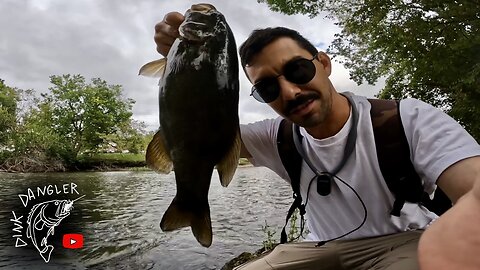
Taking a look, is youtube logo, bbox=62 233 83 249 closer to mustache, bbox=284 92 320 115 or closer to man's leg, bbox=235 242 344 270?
man's leg, bbox=235 242 344 270

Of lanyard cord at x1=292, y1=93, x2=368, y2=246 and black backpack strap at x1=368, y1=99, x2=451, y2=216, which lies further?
lanyard cord at x1=292, y1=93, x2=368, y2=246

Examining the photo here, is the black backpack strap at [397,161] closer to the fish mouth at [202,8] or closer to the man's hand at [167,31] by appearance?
the fish mouth at [202,8]

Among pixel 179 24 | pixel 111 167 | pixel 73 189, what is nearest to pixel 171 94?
pixel 179 24

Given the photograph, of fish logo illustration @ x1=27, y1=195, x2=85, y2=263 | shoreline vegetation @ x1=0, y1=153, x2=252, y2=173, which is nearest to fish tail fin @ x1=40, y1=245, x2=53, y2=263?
fish logo illustration @ x1=27, y1=195, x2=85, y2=263

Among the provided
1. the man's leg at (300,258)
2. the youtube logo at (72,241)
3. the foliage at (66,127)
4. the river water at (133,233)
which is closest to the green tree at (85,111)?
the foliage at (66,127)

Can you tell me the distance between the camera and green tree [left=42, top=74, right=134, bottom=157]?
2025 inches

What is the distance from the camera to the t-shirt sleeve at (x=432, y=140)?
6.90 feet

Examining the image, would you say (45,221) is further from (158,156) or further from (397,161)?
(397,161)

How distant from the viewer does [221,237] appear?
1302cm

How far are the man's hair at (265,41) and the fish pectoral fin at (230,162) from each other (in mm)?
1020

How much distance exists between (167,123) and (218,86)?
0.32 meters

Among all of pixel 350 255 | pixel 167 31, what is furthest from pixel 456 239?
pixel 350 255

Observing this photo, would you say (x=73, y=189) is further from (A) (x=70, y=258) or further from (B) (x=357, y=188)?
(B) (x=357, y=188)

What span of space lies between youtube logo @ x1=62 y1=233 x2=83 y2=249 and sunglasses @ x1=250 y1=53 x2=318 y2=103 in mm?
10976
